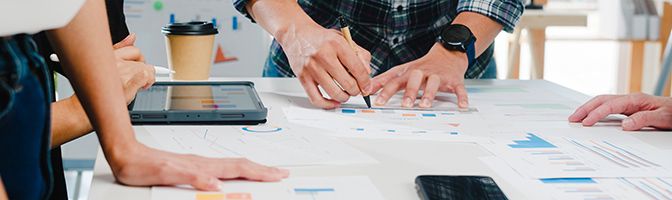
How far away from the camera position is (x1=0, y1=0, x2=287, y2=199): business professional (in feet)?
1.88

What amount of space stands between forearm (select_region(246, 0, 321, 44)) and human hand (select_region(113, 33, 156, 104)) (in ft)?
0.88

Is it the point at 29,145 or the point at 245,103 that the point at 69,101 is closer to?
the point at 245,103

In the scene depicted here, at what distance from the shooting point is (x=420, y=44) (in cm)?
167

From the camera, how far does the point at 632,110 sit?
1189 millimetres

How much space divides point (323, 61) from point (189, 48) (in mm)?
306

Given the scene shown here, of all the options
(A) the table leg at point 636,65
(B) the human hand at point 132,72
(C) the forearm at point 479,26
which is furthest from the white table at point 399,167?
(A) the table leg at point 636,65

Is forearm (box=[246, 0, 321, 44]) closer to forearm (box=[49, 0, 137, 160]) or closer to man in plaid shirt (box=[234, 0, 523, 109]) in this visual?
man in plaid shirt (box=[234, 0, 523, 109])

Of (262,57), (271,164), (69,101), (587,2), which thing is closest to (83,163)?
(262,57)

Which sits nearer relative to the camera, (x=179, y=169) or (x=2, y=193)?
(x=2, y=193)

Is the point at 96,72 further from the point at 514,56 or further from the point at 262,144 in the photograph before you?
the point at 514,56

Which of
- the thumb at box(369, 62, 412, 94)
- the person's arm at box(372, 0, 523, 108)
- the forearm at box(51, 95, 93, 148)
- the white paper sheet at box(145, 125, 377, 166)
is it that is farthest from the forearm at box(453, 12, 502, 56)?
the forearm at box(51, 95, 93, 148)

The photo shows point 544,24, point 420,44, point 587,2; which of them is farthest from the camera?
point 587,2

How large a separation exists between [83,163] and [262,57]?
2.48ft

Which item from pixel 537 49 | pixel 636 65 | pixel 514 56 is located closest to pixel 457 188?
pixel 537 49
